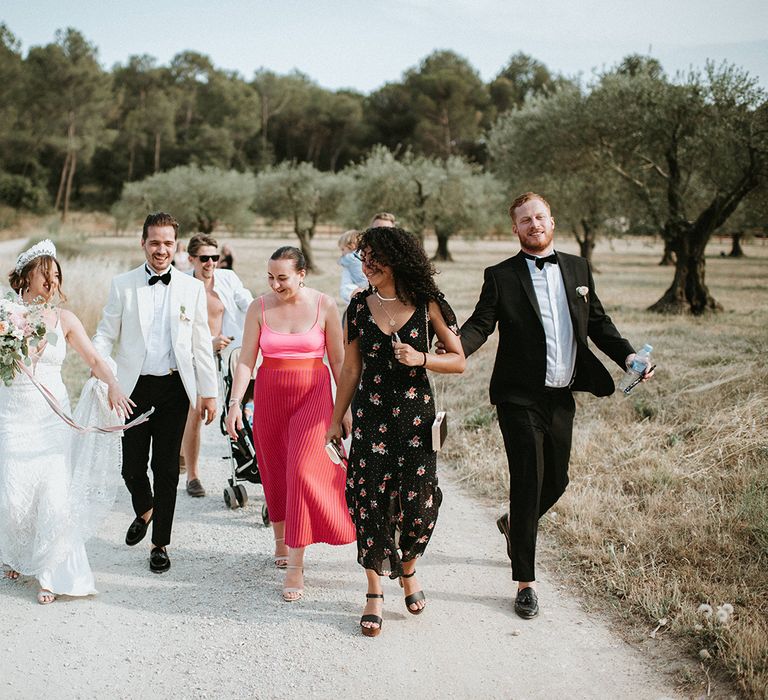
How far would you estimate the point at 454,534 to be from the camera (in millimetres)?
5730

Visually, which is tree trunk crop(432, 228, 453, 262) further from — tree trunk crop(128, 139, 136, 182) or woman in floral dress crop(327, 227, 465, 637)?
woman in floral dress crop(327, 227, 465, 637)

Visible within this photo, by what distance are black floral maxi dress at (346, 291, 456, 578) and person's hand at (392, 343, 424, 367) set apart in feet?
0.68

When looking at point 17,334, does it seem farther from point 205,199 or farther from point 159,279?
point 205,199

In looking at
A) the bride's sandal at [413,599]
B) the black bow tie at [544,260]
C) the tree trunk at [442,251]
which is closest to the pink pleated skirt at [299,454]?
the bride's sandal at [413,599]

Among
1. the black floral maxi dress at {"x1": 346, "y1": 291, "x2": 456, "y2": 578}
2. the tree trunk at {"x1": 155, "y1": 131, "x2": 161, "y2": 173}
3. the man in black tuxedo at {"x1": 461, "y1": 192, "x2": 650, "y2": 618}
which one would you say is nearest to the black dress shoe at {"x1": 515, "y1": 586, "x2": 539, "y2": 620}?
the man in black tuxedo at {"x1": 461, "y1": 192, "x2": 650, "y2": 618}

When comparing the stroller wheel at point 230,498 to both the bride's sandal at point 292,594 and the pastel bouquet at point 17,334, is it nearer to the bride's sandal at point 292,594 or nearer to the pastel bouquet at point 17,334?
the bride's sandal at point 292,594

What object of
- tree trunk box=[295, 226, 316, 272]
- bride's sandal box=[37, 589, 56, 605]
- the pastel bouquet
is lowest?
bride's sandal box=[37, 589, 56, 605]

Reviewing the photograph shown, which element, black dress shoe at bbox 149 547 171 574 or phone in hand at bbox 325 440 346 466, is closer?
phone in hand at bbox 325 440 346 466

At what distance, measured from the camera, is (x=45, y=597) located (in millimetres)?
4484

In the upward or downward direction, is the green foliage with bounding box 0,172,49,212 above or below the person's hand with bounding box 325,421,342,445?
above

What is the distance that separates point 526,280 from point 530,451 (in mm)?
1013

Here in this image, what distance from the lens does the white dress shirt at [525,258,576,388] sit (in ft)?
14.8

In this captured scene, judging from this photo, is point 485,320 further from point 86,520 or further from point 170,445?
point 86,520

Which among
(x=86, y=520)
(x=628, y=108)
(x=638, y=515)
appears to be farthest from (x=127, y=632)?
(x=628, y=108)
